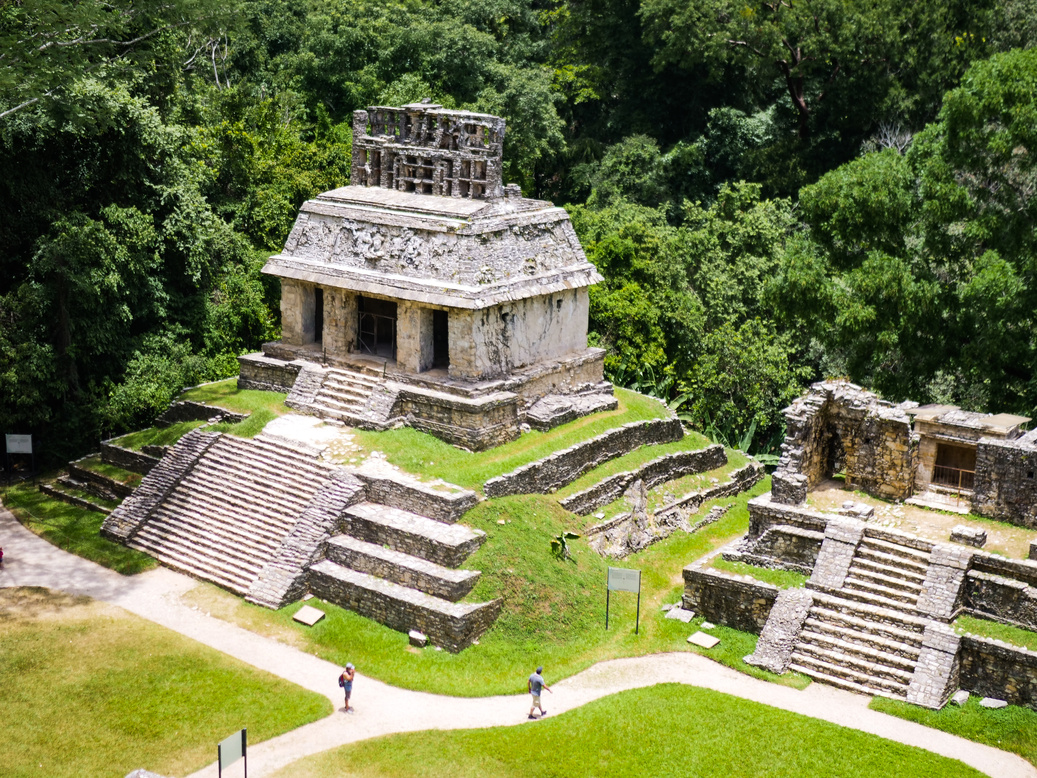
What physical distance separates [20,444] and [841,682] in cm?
1903

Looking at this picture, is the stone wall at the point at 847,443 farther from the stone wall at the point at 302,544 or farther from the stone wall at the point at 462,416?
the stone wall at the point at 302,544

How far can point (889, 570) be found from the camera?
2050 centimetres

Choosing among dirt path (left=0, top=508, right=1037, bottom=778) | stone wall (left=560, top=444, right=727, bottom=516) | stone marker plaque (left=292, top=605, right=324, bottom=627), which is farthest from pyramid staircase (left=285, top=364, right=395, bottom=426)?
dirt path (left=0, top=508, right=1037, bottom=778)

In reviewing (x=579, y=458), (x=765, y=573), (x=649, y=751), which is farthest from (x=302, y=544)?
(x=765, y=573)

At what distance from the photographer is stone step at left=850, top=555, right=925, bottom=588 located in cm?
2022

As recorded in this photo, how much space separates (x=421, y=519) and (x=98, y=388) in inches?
434

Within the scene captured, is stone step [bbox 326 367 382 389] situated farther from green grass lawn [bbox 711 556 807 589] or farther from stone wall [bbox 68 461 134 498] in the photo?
green grass lawn [bbox 711 556 807 589]

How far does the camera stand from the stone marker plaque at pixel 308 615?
68.4 feet

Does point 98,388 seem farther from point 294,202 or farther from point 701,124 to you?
point 701,124

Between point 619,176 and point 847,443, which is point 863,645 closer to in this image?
point 847,443

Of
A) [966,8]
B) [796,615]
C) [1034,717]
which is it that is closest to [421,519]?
[796,615]

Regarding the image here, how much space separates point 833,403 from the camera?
23.5 meters

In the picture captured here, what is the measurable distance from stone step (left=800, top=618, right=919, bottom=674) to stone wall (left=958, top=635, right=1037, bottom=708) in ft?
2.64

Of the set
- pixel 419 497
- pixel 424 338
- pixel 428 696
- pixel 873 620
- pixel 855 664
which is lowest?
pixel 428 696
